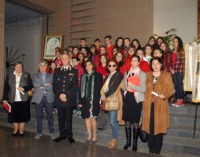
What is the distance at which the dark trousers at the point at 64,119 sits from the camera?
397cm

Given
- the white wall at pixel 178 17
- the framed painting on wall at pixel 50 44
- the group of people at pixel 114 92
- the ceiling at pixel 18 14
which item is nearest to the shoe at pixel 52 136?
the group of people at pixel 114 92

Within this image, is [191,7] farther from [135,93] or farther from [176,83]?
[135,93]

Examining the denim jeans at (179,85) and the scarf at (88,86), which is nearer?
the scarf at (88,86)

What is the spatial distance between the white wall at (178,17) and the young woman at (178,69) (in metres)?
2.81

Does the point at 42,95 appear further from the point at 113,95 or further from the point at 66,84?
the point at 113,95

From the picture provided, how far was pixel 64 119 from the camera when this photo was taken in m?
4.05

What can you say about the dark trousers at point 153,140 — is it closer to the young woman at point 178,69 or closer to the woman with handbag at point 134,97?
the woman with handbag at point 134,97

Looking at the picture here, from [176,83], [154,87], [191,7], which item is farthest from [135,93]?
[191,7]

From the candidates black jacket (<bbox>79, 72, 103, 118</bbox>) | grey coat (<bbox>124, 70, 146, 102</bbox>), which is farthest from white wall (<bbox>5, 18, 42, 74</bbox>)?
grey coat (<bbox>124, 70, 146, 102</bbox>)

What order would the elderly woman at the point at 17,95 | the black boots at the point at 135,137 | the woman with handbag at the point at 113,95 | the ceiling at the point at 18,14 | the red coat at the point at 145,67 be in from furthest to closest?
the ceiling at the point at 18,14 < the elderly woman at the point at 17,95 < the red coat at the point at 145,67 < the woman with handbag at the point at 113,95 < the black boots at the point at 135,137

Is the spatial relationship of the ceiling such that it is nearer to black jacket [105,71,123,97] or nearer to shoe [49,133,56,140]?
shoe [49,133,56,140]

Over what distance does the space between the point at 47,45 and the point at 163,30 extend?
15.6 feet

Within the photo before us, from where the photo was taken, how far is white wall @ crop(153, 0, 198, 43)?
22.7ft

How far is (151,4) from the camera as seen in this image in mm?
7441
